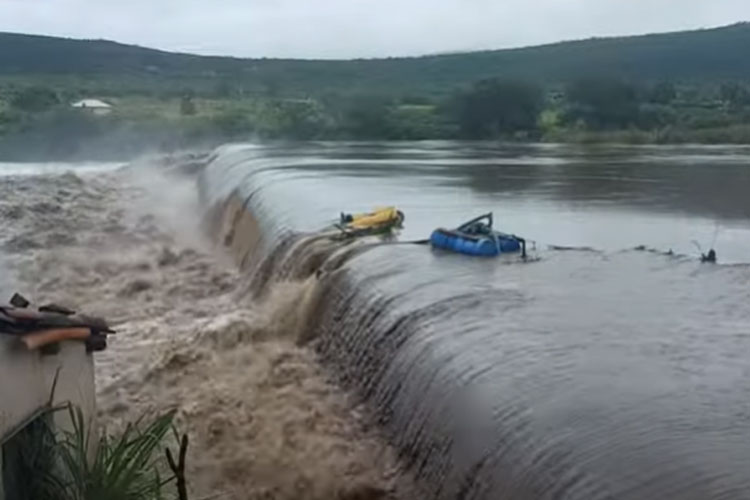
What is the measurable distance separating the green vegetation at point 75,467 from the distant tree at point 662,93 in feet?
73.0

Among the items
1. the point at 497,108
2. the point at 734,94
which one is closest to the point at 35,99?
the point at 497,108

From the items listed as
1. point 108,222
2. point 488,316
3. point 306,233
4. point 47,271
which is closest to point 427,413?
point 488,316

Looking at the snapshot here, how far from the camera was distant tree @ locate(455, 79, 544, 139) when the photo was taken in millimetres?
27422

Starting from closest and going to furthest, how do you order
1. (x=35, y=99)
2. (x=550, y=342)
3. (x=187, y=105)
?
(x=550, y=342) < (x=35, y=99) < (x=187, y=105)

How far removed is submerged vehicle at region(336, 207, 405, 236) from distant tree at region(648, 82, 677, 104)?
15541mm

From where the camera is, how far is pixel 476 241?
9.28 metres

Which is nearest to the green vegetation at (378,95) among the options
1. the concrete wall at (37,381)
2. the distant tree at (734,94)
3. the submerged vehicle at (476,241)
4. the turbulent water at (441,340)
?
the distant tree at (734,94)

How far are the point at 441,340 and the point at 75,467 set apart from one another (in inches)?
105

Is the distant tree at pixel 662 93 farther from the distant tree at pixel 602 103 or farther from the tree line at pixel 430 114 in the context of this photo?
the distant tree at pixel 602 103

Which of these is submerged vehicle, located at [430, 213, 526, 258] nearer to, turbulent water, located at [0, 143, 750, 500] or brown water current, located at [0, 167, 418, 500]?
turbulent water, located at [0, 143, 750, 500]

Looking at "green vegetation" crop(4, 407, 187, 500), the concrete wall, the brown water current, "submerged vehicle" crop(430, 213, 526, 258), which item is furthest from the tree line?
"green vegetation" crop(4, 407, 187, 500)

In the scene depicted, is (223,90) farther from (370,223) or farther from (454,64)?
(370,223)

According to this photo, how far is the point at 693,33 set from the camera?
985 inches

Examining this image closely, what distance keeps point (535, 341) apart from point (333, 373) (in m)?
1.57
